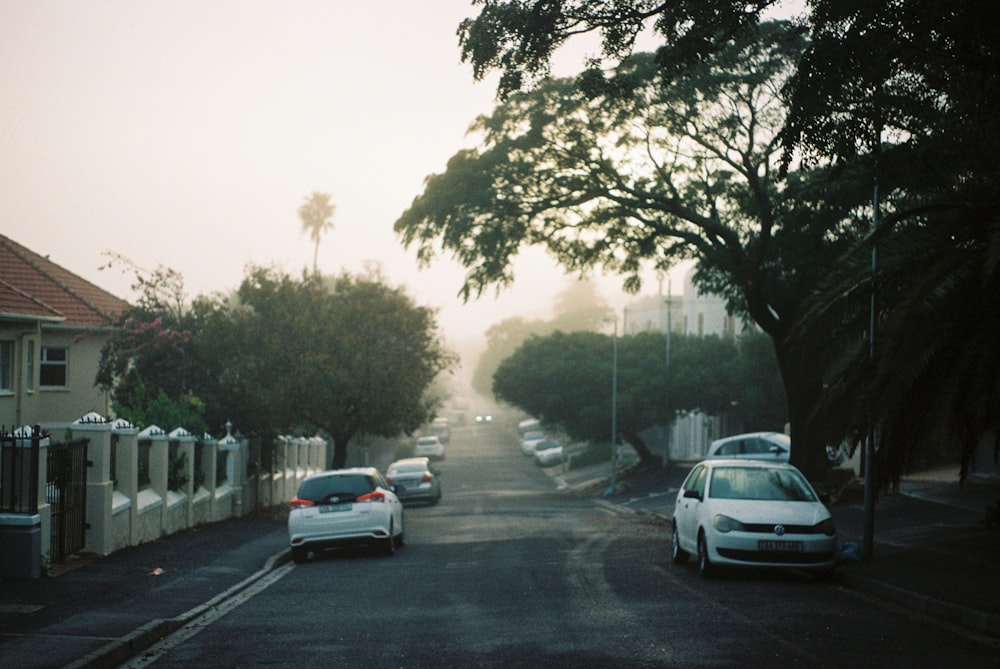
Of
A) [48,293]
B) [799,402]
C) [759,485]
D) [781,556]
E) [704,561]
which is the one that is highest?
[48,293]

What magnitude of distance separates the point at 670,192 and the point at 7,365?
57.5 feet

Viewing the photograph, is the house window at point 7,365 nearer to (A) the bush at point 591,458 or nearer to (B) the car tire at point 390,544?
(B) the car tire at point 390,544

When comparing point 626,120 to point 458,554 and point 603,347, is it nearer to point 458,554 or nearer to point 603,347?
point 458,554

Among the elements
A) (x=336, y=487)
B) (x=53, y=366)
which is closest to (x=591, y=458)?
(x=53, y=366)

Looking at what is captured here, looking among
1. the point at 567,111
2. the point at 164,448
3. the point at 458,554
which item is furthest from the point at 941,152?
the point at 164,448

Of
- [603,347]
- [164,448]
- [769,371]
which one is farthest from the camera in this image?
[603,347]

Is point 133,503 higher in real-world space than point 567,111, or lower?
lower

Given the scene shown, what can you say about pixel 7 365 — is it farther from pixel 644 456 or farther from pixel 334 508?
pixel 644 456

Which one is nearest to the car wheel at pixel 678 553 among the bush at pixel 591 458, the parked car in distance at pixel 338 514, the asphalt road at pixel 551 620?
the asphalt road at pixel 551 620

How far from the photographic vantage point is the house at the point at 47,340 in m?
31.4

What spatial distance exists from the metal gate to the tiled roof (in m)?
14.0

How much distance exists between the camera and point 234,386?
116 feet

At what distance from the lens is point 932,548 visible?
59.1 ft

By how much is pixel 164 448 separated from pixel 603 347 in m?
44.0
